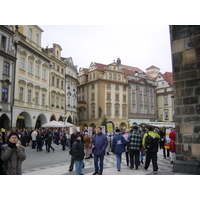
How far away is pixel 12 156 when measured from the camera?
15.6ft

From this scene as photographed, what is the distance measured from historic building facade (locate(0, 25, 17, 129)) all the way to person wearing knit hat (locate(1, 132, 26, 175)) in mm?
20387

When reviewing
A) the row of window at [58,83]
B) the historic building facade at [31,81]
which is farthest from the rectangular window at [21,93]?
the row of window at [58,83]

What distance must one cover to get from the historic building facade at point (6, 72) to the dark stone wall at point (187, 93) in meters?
20.1

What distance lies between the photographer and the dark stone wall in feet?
25.6

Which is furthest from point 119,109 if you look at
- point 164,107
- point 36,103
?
point 36,103

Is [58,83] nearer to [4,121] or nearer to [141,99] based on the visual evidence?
[4,121]

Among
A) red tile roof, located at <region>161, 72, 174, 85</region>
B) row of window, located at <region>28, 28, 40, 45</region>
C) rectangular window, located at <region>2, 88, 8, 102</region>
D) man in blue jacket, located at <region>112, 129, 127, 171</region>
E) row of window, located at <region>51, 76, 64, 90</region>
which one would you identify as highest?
red tile roof, located at <region>161, 72, 174, 85</region>

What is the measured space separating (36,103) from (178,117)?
83.8 ft

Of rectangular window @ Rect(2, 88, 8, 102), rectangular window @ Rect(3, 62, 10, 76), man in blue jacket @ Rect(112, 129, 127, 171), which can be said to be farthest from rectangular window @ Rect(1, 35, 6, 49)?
man in blue jacket @ Rect(112, 129, 127, 171)

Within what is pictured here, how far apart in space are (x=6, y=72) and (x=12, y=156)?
22523 mm

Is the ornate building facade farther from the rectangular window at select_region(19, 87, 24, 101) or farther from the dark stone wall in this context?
the dark stone wall

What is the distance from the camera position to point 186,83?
820 cm

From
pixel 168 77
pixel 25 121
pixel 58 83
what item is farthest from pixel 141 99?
pixel 25 121

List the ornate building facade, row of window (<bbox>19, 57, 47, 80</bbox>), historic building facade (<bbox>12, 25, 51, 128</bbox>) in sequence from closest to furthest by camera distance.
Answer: the ornate building facade, historic building facade (<bbox>12, 25, 51, 128</bbox>), row of window (<bbox>19, 57, 47, 80</bbox>)
